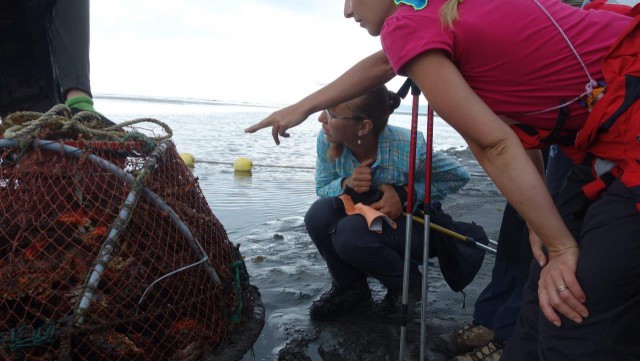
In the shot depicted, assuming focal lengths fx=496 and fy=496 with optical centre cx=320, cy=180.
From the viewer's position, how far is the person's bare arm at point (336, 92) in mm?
2258

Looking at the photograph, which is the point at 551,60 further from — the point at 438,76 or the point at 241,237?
the point at 241,237

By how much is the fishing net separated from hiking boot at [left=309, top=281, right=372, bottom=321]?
0.81 m

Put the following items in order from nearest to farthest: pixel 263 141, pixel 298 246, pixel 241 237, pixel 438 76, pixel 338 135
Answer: pixel 438 76, pixel 338 135, pixel 298 246, pixel 241 237, pixel 263 141

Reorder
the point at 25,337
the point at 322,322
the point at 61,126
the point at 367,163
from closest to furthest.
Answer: the point at 25,337 → the point at 61,126 → the point at 322,322 → the point at 367,163

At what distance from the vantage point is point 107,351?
84.7 inches

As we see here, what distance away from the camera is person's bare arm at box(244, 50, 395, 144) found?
A: 2258 mm

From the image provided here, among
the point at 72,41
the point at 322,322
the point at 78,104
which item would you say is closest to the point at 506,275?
the point at 322,322

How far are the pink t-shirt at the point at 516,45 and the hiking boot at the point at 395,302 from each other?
1814mm

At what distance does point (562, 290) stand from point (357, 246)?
1.63 m

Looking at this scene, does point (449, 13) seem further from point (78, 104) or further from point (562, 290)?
point (78, 104)

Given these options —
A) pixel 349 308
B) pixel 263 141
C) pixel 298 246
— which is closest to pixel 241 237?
pixel 298 246

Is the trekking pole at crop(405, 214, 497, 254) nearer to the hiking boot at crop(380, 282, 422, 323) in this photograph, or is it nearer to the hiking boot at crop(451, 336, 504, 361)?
the hiking boot at crop(380, 282, 422, 323)

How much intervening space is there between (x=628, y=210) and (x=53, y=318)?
221 centimetres

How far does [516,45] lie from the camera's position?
5.33ft
